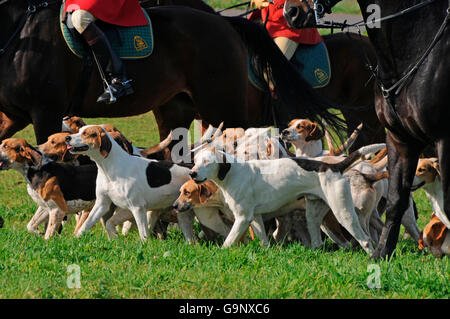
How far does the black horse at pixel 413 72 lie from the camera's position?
5406 millimetres

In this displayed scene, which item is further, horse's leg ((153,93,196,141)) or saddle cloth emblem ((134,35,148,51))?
horse's leg ((153,93,196,141))

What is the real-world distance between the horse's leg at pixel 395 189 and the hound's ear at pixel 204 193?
1.43m

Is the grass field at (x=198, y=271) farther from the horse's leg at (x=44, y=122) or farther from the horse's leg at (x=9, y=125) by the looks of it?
the horse's leg at (x=9, y=125)

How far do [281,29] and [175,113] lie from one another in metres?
1.61

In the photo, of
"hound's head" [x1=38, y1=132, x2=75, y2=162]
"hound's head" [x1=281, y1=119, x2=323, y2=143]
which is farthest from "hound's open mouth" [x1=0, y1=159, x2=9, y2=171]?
"hound's head" [x1=281, y1=119, x2=323, y2=143]

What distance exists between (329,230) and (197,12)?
2.72m

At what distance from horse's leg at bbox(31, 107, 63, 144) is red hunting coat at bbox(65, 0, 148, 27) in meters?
0.89

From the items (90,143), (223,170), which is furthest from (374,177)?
(90,143)

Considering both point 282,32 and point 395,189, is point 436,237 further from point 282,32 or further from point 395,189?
point 282,32

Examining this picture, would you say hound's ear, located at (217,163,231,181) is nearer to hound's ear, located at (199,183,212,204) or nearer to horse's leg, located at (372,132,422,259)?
hound's ear, located at (199,183,212,204)

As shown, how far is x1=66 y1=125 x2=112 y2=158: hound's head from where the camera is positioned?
6.90 m

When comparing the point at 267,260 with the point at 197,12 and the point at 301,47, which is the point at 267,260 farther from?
the point at 301,47

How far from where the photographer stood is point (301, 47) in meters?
9.77
